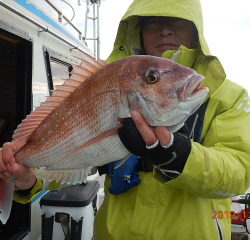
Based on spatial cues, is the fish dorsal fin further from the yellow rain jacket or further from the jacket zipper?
the jacket zipper

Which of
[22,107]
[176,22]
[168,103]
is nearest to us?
[168,103]

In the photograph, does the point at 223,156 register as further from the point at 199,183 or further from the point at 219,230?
the point at 219,230

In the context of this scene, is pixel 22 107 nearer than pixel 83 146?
No

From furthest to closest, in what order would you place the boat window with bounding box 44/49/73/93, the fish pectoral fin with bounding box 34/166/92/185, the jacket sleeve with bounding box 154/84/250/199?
1. the boat window with bounding box 44/49/73/93
2. the fish pectoral fin with bounding box 34/166/92/185
3. the jacket sleeve with bounding box 154/84/250/199

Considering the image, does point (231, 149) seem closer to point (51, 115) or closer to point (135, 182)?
point (135, 182)

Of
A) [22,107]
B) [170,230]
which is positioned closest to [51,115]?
[170,230]

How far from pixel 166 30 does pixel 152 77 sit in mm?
1028

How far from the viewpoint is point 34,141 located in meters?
1.47

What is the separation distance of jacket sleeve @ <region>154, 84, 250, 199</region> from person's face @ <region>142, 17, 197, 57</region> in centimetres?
70

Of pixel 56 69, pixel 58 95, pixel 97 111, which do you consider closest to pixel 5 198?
pixel 58 95

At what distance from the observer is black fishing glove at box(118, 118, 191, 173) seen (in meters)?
1.12

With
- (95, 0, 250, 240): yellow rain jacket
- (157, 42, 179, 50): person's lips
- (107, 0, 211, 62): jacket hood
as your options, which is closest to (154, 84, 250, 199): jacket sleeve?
(95, 0, 250, 240): yellow rain jacket

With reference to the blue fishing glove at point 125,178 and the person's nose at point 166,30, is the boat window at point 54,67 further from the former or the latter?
the blue fishing glove at point 125,178

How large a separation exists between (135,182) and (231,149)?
0.75 metres
